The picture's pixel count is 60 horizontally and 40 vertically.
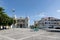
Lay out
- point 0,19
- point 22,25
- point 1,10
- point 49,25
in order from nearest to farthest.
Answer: point 0,19 → point 1,10 → point 49,25 → point 22,25

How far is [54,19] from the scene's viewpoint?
12950 cm

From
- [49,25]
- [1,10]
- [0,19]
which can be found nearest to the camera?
[0,19]

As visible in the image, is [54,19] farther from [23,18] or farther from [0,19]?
[0,19]

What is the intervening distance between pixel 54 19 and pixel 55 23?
13.3ft

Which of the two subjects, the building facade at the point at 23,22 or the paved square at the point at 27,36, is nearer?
the paved square at the point at 27,36

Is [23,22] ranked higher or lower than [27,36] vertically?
higher

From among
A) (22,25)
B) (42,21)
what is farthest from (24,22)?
(42,21)

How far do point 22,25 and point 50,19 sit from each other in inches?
1068

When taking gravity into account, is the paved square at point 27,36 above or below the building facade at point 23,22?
below

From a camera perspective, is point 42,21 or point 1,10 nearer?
point 1,10

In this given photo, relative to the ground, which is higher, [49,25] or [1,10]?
[1,10]

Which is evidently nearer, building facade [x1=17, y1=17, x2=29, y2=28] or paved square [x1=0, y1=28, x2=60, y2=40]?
paved square [x1=0, y1=28, x2=60, y2=40]

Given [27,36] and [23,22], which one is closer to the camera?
[27,36]

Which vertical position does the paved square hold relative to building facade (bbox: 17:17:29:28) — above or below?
below
